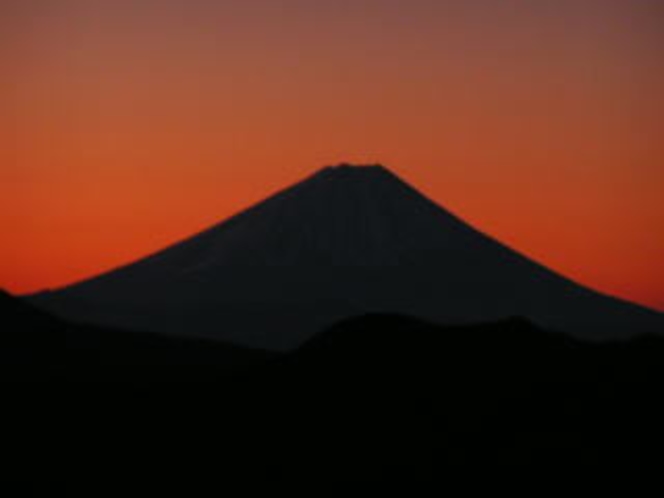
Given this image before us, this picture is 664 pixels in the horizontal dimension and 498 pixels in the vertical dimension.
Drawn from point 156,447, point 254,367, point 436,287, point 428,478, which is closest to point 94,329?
point 254,367

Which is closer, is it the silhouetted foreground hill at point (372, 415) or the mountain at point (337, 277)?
the silhouetted foreground hill at point (372, 415)

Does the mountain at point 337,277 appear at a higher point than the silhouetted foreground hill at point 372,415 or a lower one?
lower

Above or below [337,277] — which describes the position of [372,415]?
above

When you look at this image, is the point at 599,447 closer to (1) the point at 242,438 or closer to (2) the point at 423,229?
(1) the point at 242,438

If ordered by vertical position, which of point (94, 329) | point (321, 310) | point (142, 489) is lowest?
point (321, 310)

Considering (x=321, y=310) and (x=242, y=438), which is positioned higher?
(x=242, y=438)

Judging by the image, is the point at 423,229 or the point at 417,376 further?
the point at 423,229
